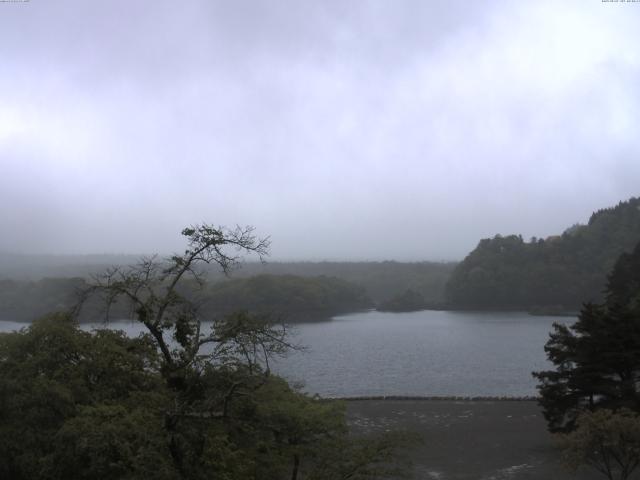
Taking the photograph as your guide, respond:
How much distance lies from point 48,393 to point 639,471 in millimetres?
10153

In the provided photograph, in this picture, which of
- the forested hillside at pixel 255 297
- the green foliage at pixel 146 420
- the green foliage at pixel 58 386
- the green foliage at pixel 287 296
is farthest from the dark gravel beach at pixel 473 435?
the green foliage at pixel 287 296

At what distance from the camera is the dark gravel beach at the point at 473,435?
11.6 m

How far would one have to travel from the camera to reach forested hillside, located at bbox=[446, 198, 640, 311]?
2482 inches

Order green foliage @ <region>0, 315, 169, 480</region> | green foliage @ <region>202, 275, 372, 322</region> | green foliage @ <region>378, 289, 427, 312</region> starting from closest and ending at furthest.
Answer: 1. green foliage @ <region>0, 315, 169, 480</region>
2. green foliage @ <region>202, 275, 372, 322</region>
3. green foliage @ <region>378, 289, 427, 312</region>

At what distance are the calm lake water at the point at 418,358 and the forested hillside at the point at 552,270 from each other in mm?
15664

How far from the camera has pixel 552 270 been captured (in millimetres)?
65062

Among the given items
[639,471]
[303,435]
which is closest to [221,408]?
[303,435]

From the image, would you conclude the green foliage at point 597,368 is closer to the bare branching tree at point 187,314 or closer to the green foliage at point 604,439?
the green foliage at point 604,439

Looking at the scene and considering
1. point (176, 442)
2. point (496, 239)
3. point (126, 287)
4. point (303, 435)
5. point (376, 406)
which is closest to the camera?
point (176, 442)

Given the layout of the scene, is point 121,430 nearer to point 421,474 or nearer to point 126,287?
point 126,287

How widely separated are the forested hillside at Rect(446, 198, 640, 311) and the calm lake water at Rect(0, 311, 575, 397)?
15664 millimetres

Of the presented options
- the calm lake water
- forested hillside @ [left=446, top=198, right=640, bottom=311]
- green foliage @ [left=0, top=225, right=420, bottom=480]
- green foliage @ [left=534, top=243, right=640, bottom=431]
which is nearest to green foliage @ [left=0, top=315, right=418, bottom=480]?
green foliage @ [left=0, top=225, right=420, bottom=480]

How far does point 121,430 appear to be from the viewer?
17.7ft

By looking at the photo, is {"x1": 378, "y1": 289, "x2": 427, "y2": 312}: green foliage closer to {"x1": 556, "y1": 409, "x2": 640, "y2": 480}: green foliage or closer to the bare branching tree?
{"x1": 556, "y1": 409, "x2": 640, "y2": 480}: green foliage
